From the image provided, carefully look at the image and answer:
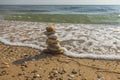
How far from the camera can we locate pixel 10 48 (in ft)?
24.3

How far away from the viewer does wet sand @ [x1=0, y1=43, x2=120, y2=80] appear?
17.2 ft

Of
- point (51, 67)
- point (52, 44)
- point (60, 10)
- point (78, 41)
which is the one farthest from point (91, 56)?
point (60, 10)

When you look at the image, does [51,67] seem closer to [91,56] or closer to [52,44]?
[52,44]

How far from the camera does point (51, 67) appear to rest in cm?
576

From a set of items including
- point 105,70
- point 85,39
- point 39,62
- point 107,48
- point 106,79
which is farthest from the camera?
point 85,39

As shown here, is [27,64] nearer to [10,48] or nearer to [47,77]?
[47,77]

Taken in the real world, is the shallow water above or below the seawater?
above

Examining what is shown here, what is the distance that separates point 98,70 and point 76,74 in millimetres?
566

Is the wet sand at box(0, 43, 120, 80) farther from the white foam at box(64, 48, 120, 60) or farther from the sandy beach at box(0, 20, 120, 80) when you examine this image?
the white foam at box(64, 48, 120, 60)

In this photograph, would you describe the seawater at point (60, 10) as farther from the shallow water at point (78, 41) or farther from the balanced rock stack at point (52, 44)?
the balanced rock stack at point (52, 44)

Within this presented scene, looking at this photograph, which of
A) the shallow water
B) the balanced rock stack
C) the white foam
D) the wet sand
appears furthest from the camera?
the shallow water

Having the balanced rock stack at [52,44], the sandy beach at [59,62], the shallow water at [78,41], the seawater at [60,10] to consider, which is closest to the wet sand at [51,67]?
the sandy beach at [59,62]

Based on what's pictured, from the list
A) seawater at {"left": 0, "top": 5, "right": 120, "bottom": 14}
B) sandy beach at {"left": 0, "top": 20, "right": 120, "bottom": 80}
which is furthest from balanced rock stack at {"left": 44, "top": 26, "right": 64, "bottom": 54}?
seawater at {"left": 0, "top": 5, "right": 120, "bottom": 14}

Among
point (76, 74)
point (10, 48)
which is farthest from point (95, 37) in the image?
point (76, 74)
